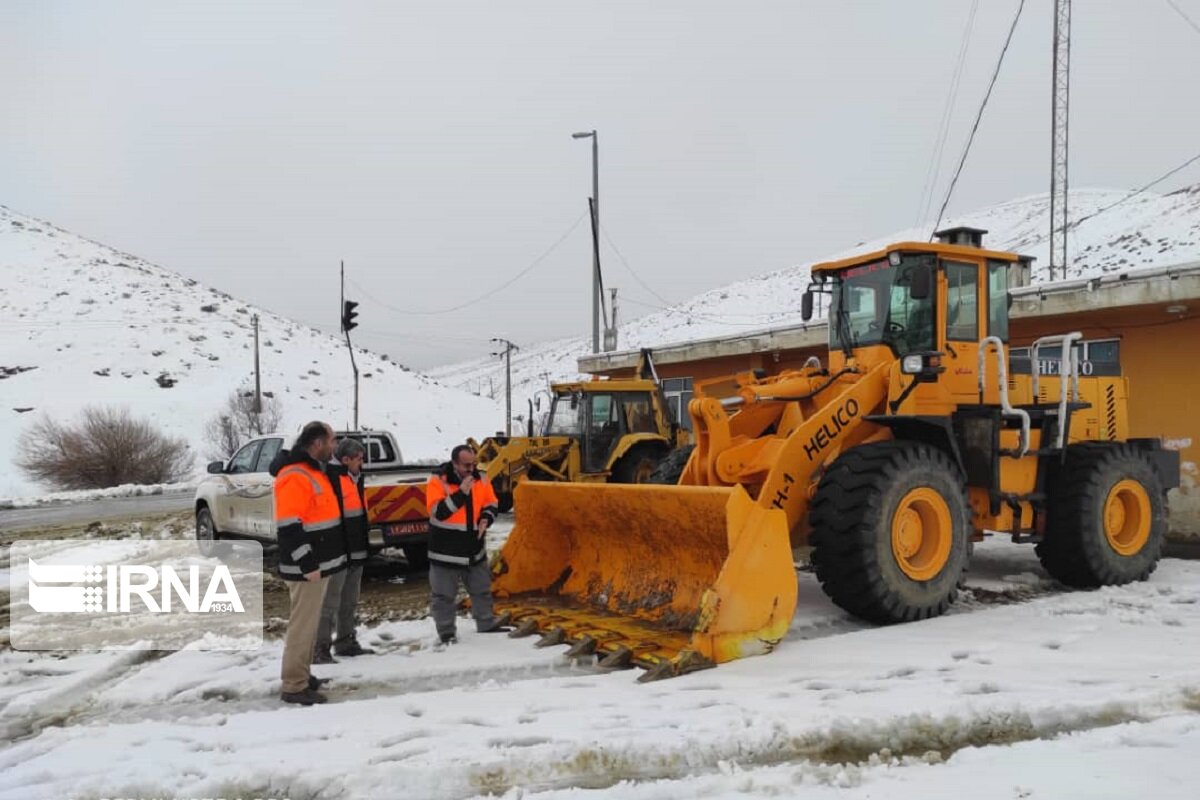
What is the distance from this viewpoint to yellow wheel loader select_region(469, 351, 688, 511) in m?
14.5

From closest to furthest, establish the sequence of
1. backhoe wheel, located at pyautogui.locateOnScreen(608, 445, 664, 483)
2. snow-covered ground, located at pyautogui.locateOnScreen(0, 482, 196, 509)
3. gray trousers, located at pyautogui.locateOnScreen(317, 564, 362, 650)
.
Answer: gray trousers, located at pyautogui.locateOnScreen(317, 564, 362, 650) < backhoe wheel, located at pyautogui.locateOnScreen(608, 445, 664, 483) < snow-covered ground, located at pyautogui.locateOnScreen(0, 482, 196, 509)

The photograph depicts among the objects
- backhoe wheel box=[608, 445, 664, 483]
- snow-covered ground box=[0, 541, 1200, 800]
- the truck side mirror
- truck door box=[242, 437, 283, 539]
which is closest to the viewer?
snow-covered ground box=[0, 541, 1200, 800]

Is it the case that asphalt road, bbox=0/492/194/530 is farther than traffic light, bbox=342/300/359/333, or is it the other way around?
traffic light, bbox=342/300/359/333

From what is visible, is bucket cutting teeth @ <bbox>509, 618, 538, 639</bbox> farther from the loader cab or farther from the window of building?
the window of building

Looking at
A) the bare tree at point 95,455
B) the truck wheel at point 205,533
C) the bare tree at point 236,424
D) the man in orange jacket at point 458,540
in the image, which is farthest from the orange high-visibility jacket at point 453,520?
the bare tree at point 236,424

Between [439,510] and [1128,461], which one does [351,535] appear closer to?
[439,510]

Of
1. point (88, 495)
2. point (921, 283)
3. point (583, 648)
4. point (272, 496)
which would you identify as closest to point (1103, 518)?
point (921, 283)

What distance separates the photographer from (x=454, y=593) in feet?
23.7

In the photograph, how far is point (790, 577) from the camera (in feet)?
20.9

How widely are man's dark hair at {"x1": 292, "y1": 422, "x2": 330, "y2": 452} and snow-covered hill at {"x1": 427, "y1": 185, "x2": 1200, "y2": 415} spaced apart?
35.0 meters

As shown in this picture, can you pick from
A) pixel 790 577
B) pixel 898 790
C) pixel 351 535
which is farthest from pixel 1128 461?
pixel 351 535

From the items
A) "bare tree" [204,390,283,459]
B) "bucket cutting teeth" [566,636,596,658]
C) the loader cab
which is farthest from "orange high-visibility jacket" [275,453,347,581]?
"bare tree" [204,390,283,459]

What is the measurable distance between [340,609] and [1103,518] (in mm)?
6869

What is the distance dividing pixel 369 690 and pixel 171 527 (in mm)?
11915
